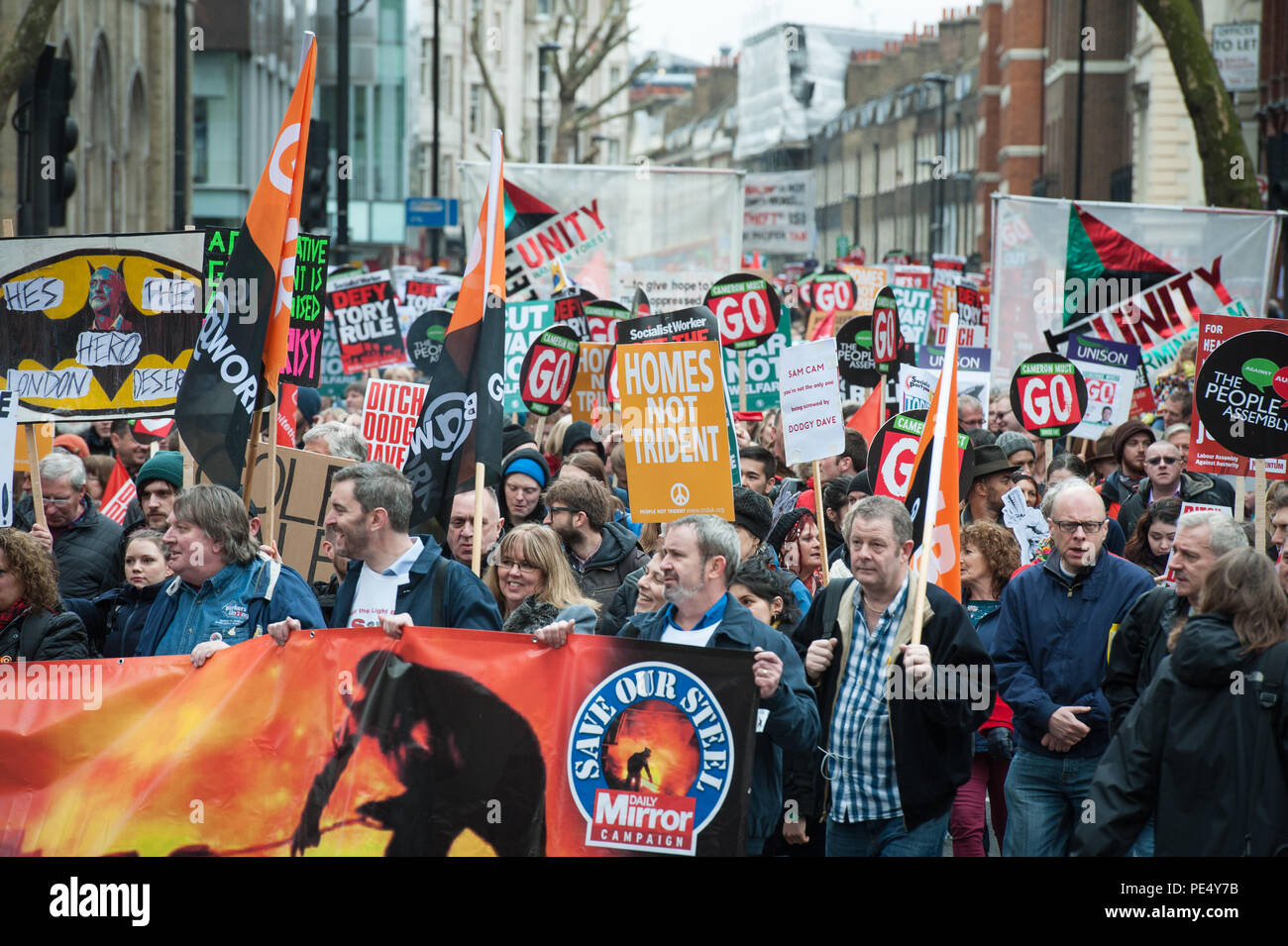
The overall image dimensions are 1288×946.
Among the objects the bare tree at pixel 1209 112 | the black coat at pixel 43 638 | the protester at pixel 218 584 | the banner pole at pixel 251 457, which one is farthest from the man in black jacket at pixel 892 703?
the bare tree at pixel 1209 112

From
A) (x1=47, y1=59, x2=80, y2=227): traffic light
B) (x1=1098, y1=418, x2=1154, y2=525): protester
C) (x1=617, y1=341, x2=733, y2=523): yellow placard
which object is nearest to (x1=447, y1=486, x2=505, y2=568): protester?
(x1=617, y1=341, x2=733, y2=523): yellow placard

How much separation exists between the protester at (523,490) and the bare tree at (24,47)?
805 centimetres

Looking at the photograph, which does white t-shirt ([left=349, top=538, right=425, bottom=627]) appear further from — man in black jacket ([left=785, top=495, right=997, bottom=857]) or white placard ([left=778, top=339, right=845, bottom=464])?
white placard ([left=778, top=339, right=845, bottom=464])

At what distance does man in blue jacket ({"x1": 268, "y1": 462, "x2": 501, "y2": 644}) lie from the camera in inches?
233

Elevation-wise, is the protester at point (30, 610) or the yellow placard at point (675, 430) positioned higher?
the yellow placard at point (675, 430)

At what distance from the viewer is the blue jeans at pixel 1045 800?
6227 mm

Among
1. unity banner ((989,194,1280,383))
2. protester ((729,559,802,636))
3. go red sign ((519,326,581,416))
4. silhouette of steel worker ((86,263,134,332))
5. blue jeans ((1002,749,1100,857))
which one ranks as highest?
unity banner ((989,194,1280,383))

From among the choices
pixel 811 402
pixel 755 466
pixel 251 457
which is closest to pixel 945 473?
pixel 811 402

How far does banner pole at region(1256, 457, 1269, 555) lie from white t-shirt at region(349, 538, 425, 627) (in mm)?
3006

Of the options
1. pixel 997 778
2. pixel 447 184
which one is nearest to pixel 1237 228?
pixel 997 778

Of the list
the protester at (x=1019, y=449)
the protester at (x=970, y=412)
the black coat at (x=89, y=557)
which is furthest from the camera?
the protester at (x=970, y=412)

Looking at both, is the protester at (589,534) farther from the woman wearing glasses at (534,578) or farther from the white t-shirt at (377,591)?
the white t-shirt at (377,591)

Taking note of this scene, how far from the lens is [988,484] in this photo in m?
8.66
